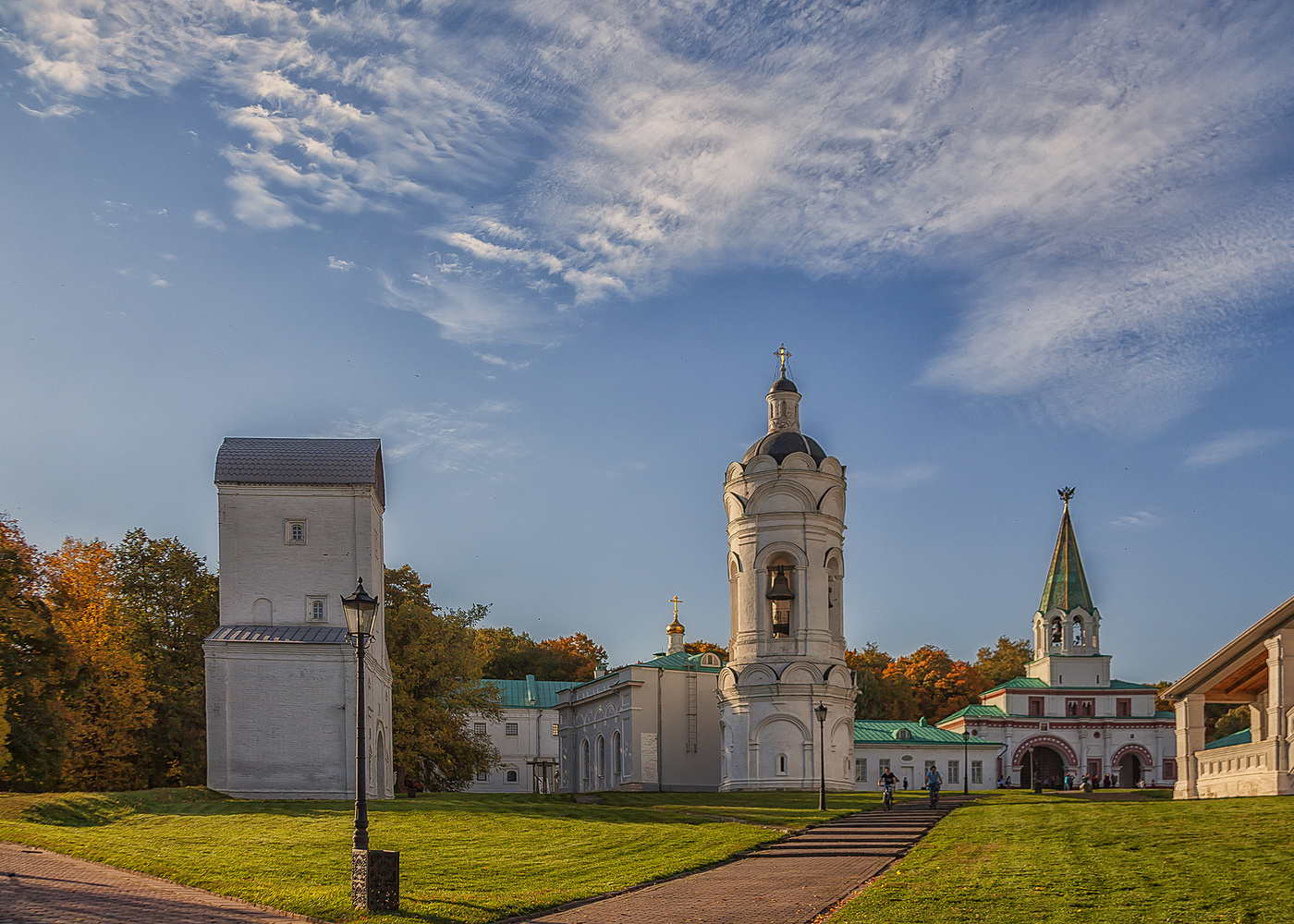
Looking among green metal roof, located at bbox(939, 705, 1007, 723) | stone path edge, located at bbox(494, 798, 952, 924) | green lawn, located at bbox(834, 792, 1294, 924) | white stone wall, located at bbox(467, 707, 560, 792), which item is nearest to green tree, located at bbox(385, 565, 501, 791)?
stone path edge, located at bbox(494, 798, 952, 924)

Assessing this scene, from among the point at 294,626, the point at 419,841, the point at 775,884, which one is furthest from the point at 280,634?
the point at 775,884

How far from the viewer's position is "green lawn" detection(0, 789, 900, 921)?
16500 mm

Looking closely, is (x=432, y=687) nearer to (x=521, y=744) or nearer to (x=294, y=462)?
(x=294, y=462)

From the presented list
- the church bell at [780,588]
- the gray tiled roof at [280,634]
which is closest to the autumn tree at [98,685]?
the gray tiled roof at [280,634]

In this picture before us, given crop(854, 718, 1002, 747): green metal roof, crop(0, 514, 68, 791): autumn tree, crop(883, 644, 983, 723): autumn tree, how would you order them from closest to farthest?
crop(0, 514, 68, 791): autumn tree → crop(854, 718, 1002, 747): green metal roof → crop(883, 644, 983, 723): autumn tree

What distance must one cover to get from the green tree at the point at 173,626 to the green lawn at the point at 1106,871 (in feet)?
84.0

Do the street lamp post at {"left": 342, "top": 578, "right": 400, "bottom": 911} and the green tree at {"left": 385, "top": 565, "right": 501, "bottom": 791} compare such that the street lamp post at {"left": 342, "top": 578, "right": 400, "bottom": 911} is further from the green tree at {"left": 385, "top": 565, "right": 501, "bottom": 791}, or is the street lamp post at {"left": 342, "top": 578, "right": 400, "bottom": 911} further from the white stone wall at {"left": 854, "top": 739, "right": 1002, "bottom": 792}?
the white stone wall at {"left": 854, "top": 739, "right": 1002, "bottom": 792}

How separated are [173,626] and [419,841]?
75.0 ft

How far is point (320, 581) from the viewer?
3825 centimetres

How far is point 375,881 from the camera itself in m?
14.7

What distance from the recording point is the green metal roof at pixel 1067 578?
7431cm

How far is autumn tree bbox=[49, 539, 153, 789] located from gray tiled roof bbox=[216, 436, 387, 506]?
16.6 ft

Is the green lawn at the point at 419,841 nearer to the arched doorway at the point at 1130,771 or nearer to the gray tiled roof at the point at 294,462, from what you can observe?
the gray tiled roof at the point at 294,462

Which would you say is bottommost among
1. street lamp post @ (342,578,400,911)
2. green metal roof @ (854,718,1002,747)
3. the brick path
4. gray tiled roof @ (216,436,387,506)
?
green metal roof @ (854,718,1002,747)
